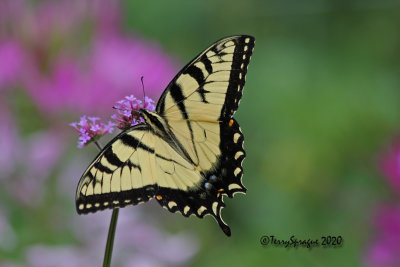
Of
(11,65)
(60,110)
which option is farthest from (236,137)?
(11,65)

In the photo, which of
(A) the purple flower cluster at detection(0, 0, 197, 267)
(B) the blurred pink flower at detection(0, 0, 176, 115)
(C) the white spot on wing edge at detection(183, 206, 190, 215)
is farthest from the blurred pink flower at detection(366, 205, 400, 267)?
(B) the blurred pink flower at detection(0, 0, 176, 115)

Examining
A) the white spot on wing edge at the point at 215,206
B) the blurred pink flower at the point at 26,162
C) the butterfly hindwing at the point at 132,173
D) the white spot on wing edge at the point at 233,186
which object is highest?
the butterfly hindwing at the point at 132,173

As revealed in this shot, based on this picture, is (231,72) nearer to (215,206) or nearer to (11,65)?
(215,206)

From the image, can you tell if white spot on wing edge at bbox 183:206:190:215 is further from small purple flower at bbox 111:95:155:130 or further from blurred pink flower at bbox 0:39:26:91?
blurred pink flower at bbox 0:39:26:91

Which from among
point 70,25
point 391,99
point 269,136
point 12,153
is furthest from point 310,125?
point 12,153

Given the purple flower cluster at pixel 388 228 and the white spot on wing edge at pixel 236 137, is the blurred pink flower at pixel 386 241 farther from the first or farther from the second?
the white spot on wing edge at pixel 236 137

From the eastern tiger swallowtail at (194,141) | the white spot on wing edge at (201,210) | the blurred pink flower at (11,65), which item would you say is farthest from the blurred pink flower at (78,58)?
the white spot on wing edge at (201,210)
